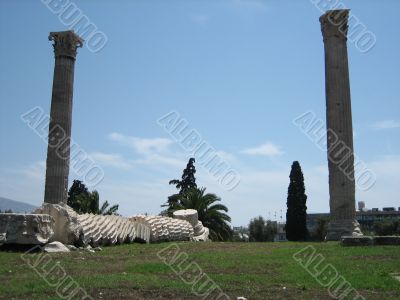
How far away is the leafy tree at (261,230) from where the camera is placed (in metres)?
62.3

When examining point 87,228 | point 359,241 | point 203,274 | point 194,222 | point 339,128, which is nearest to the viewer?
point 203,274

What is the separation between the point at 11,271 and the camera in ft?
31.5

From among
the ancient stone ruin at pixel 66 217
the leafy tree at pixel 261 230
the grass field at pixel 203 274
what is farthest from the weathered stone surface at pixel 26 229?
the leafy tree at pixel 261 230

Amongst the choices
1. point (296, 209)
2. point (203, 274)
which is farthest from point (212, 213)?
point (203, 274)

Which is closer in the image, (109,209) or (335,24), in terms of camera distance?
(335,24)

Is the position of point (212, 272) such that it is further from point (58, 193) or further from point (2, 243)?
point (58, 193)

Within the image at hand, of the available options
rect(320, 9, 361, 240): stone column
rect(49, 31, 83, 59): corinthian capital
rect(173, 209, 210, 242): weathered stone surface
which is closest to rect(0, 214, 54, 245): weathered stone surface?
rect(49, 31, 83, 59): corinthian capital

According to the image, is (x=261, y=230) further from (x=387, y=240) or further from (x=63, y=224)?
(x=63, y=224)

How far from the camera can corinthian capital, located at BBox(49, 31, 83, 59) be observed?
24.5 meters

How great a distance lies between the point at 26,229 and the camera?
46.7 ft

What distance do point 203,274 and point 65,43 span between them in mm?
18674

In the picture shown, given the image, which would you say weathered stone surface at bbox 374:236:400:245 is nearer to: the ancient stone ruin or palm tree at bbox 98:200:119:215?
the ancient stone ruin

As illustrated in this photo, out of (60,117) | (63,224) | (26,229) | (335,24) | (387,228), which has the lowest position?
(26,229)

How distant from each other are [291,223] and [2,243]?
23870 millimetres
